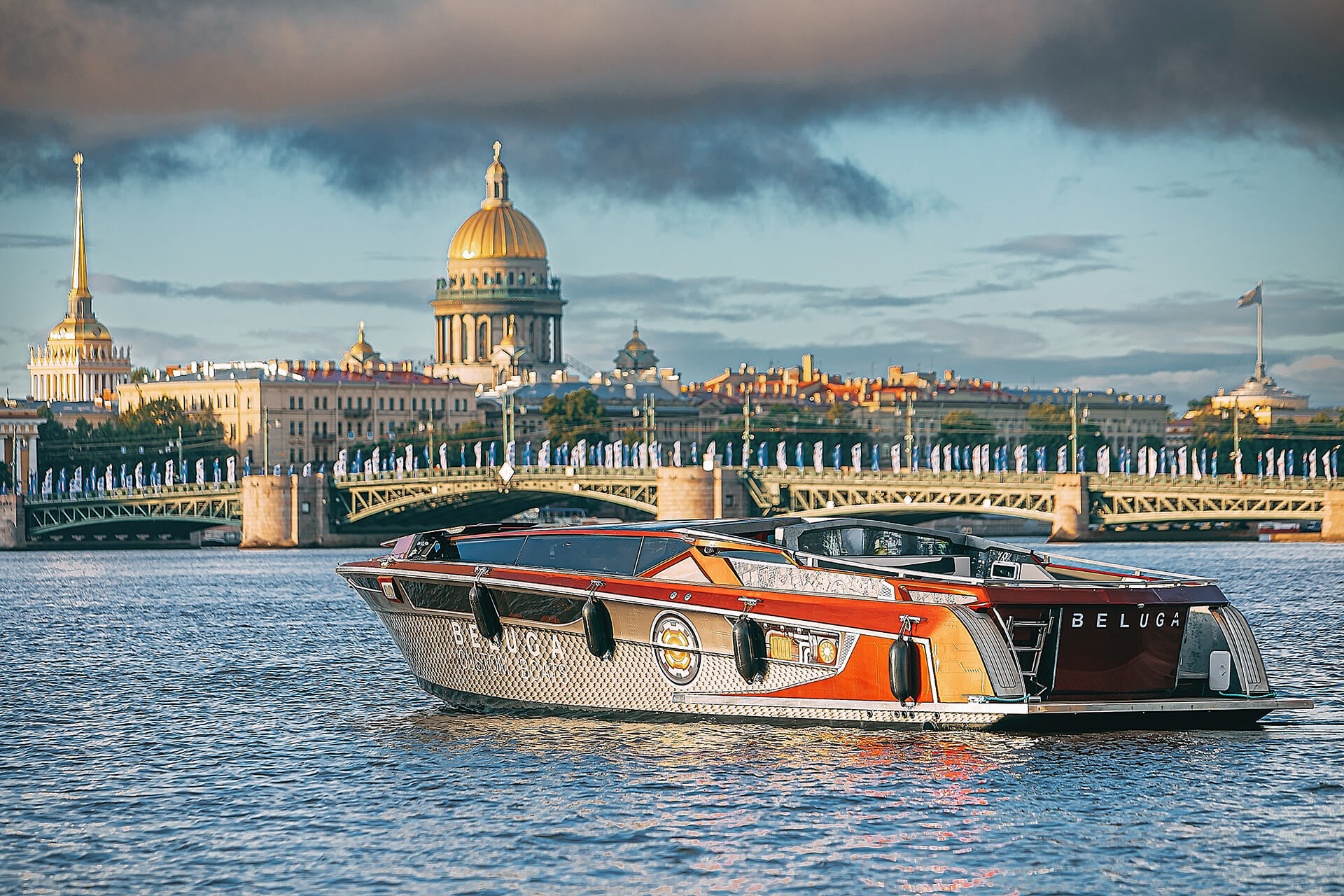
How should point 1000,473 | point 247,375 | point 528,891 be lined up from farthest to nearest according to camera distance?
point 247,375
point 1000,473
point 528,891

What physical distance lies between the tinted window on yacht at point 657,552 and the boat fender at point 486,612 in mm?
2043

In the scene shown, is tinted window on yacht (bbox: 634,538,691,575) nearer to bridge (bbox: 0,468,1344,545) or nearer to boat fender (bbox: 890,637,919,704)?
boat fender (bbox: 890,637,919,704)

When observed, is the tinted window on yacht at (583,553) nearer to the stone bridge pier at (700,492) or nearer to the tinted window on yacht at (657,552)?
the tinted window on yacht at (657,552)

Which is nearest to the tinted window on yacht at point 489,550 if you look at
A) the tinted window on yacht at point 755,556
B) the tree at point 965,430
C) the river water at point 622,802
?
the river water at point 622,802

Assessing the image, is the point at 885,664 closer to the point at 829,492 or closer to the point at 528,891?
the point at 528,891

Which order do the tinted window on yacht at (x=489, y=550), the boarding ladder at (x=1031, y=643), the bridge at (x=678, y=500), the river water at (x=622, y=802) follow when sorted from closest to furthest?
the river water at (x=622, y=802), the boarding ladder at (x=1031, y=643), the tinted window on yacht at (x=489, y=550), the bridge at (x=678, y=500)

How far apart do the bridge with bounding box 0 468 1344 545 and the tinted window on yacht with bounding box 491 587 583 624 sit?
47483 millimetres

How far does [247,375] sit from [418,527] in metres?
71.3

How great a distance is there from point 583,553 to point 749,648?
2.62 m

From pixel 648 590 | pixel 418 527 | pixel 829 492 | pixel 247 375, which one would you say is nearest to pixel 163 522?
pixel 418 527

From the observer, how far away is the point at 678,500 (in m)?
92.2

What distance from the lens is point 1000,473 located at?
89.4m

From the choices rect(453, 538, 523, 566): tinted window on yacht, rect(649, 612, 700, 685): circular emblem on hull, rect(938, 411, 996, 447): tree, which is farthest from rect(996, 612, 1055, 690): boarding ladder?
rect(938, 411, 996, 447): tree

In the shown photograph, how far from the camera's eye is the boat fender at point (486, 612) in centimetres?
2578
